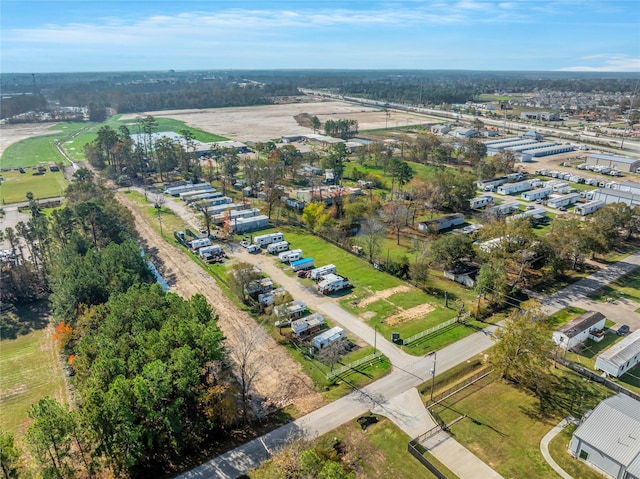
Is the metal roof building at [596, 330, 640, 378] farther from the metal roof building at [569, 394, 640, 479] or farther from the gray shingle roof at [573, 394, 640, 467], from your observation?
the metal roof building at [569, 394, 640, 479]

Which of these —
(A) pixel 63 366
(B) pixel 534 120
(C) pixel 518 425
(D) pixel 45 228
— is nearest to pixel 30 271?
(D) pixel 45 228

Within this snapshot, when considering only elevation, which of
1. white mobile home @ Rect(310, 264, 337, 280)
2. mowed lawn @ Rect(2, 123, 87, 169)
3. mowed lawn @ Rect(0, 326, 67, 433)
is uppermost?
mowed lawn @ Rect(2, 123, 87, 169)

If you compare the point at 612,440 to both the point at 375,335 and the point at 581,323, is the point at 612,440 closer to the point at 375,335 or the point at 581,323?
the point at 581,323

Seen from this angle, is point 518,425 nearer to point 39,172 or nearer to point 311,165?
point 311,165

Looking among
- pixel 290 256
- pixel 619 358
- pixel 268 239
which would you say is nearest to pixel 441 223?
pixel 290 256

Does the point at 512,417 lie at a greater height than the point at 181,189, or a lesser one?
lesser

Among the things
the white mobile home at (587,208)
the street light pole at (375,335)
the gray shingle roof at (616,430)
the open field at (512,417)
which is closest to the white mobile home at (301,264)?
the street light pole at (375,335)

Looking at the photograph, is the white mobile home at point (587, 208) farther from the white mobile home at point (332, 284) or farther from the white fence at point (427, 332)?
the white mobile home at point (332, 284)

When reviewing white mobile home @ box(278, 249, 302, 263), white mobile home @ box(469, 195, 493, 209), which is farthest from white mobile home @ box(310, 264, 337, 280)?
white mobile home @ box(469, 195, 493, 209)
